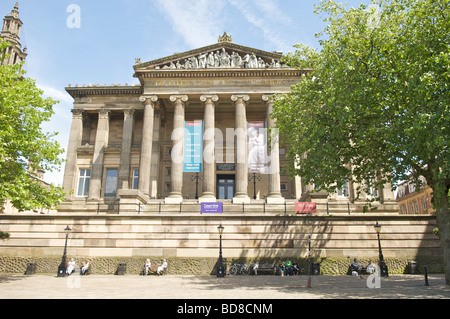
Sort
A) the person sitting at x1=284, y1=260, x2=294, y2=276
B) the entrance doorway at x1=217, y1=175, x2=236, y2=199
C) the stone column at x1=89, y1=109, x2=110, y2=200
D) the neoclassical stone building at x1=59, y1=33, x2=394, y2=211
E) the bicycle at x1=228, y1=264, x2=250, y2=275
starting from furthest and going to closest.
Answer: the entrance doorway at x1=217, y1=175, x2=236, y2=199 → the stone column at x1=89, y1=109, x2=110, y2=200 → the neoclassical stone building at x1=59, y1=33, x2=394, y2=211 → the bicycle at x1=228, y1=264, x2=250, y2=275 → the person sitting at x1=284, y1=260, x2=294, y2=276

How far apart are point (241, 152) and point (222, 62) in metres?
10.2

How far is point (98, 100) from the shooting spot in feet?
136

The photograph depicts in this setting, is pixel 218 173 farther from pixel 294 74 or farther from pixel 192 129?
pixel 294 74

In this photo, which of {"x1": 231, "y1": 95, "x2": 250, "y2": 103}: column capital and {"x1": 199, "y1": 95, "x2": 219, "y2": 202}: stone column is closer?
{"x1": 199, "y1": 95, "x2": 219, "y2": 202}: stone column

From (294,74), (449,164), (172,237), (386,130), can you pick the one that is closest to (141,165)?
(172,237)

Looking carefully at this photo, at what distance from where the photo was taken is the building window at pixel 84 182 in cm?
3964

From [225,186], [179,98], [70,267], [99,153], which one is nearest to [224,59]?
[179,98]

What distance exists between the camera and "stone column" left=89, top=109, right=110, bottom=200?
38.3m

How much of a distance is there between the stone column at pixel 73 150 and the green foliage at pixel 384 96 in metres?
27.9

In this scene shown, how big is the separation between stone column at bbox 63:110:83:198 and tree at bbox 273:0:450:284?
28.0 metres

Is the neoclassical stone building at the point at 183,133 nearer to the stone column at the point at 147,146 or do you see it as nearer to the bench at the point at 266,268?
the stone column at the point at 147,146

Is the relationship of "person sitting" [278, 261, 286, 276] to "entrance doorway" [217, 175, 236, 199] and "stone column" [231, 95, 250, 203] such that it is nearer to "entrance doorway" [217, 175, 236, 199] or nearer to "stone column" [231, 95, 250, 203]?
"stone column" [231, 95, 250, 203]

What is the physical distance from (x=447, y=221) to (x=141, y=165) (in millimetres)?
26702

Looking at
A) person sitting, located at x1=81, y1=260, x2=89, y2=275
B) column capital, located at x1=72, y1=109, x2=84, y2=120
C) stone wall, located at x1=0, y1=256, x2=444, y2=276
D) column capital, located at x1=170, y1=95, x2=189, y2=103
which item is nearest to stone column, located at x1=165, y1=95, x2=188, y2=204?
column capital, located at x1=170, y1=95, x2=189, y2=103
